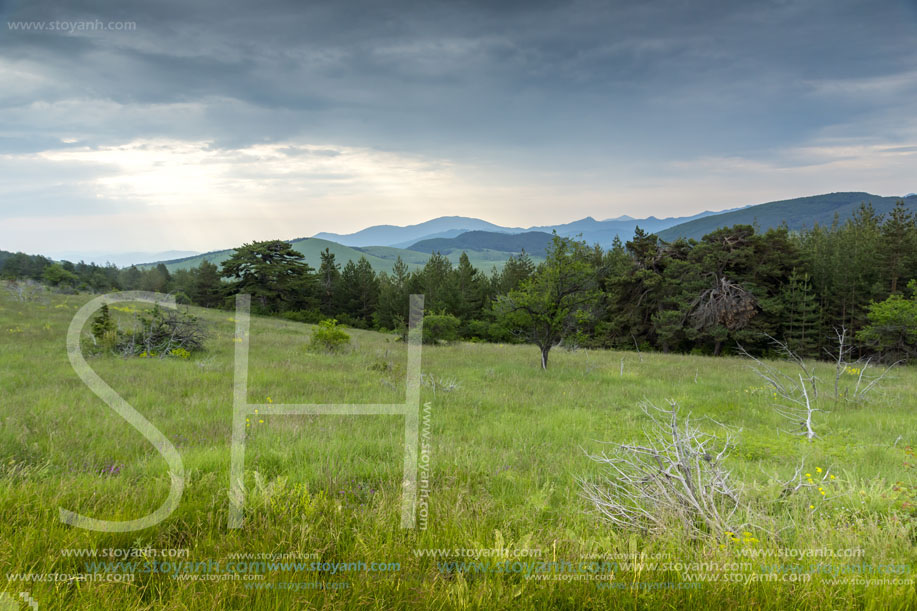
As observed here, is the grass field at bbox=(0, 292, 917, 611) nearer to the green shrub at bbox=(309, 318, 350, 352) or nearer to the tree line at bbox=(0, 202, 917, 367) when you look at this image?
the green shrub at bbox=(309, 318, 350, 352)

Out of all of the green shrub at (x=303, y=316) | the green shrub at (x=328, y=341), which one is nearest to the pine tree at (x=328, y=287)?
the green shrub at (x=303, y=316)

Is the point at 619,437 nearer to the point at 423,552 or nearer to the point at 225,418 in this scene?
the point at 423,552

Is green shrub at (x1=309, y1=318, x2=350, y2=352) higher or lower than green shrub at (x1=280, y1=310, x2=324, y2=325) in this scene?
higher

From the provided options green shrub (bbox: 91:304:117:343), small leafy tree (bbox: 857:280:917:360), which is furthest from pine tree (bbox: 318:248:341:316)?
small leafy tree (bbox: 857:280:917:360)

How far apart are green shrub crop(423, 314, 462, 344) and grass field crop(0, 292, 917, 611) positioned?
1651 cm

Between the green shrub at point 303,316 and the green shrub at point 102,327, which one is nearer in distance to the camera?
the green shrub at point 102,327

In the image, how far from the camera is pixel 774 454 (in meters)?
5.47

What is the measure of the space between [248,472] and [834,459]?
7266 mm

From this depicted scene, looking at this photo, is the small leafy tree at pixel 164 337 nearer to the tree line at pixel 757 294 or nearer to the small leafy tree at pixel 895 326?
the tree line at pixel 757 294

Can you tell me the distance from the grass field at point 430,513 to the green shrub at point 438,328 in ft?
54.2

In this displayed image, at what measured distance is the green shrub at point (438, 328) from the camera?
24541mm

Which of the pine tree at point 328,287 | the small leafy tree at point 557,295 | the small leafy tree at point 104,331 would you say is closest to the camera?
the small leafy tree at point 104,331

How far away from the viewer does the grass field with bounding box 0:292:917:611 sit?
2.21 meters

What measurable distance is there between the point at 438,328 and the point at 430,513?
72.5ft
